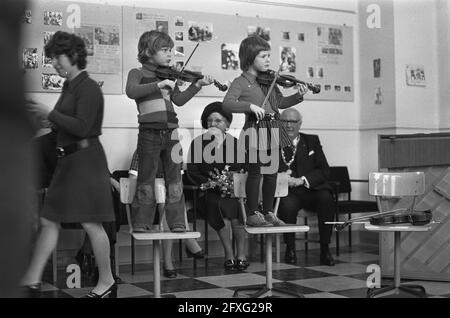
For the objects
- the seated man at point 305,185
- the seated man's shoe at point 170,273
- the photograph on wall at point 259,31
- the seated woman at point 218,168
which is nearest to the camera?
the seated man's shoe at point 170,273

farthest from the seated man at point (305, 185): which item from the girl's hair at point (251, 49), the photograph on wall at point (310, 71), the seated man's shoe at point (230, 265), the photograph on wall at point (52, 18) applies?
the photograph on wall at point (52, 18)

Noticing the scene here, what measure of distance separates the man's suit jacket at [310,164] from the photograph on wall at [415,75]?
1108mm

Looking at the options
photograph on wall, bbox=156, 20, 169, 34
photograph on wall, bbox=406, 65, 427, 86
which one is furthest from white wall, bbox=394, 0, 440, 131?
photograph on wall, bbox=156, 20, 169, 34

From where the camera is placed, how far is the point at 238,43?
564 centimetres

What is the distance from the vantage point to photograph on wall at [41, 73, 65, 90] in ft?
15.9

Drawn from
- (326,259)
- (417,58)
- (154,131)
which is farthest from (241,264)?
(417,58)

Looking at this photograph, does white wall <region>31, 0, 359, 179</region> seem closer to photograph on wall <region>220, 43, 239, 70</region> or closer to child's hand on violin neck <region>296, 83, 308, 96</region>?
photograph on wall <region>220, 43, 239, 70</region>

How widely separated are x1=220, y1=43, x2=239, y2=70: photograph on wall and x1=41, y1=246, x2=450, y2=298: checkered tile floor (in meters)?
1.70

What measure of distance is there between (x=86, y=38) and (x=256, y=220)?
2423 millimetres

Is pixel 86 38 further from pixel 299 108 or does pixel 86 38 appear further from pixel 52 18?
pixel 299 108

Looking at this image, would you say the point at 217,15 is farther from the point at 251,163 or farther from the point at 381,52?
the point at 251,163

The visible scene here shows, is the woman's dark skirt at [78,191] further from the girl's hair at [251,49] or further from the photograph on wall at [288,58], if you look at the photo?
the photograph on wall at [288,58]

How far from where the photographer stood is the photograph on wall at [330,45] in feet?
20.0

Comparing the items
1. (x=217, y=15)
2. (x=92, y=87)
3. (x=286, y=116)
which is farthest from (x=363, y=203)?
(x=92, y=87)
